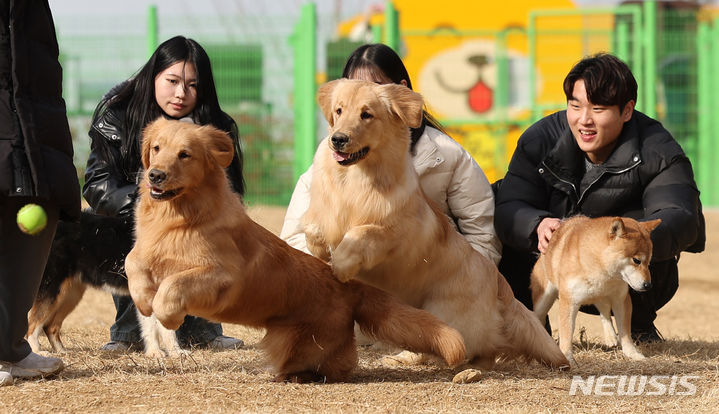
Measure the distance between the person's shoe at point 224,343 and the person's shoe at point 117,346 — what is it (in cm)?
52

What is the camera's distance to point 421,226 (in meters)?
4.23

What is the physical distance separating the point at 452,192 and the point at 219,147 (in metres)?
1.88

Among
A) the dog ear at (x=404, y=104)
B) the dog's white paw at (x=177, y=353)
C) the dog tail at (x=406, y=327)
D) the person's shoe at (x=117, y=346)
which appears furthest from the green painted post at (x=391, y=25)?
the dog tail at (x=406, y=327)

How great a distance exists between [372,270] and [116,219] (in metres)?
2.17

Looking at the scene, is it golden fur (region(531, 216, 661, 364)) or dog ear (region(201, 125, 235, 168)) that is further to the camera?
golden fur (region(531, 216, 661, 364))

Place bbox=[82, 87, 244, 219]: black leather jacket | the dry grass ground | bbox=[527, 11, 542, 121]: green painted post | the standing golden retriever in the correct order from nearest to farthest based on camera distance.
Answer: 1. the dry grass ground
2. the standing golden retriever
3. bbox=[82, 87, 244, 219]: black leather jacket
4. bbox=[527, 11, 542, 121]: green painted post

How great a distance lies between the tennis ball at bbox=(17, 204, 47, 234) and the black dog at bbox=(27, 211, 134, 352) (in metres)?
1.77

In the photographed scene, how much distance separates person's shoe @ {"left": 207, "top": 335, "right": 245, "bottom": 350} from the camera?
18.6ft

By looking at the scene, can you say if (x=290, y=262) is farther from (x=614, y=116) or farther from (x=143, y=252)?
(x=614, y=116)

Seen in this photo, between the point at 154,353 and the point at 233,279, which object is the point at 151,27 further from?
the point at 233,279

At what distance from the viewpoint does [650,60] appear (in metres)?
14.9

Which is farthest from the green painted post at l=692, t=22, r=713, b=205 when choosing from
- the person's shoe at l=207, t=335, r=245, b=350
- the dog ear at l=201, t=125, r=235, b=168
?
the dog ear at l=201, t=125, r=235, b=168

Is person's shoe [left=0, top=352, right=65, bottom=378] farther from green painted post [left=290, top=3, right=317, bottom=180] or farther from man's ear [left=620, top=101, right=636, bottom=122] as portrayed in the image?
green painted post [left=290, top=3, right=317, bottom=180]

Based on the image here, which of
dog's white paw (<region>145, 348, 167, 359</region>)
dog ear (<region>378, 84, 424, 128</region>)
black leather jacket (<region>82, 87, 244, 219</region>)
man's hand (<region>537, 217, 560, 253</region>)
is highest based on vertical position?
dog ear (<region>378, 84, 424, 128</region>)
